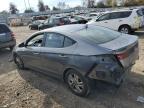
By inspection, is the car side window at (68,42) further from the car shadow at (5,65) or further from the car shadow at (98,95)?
the car shadow at (5,65)

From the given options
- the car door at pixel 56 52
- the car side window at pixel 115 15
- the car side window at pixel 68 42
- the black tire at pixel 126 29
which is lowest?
the black tire at pixel 126 29

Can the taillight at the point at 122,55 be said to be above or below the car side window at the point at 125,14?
above

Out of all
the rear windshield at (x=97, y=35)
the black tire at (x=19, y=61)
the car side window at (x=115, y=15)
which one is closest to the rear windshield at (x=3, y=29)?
the black tire at (x=19, y=61)

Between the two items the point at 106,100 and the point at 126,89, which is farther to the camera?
the point at 126,89

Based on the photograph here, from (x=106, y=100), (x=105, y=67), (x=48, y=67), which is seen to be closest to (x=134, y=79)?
(x=106, y=100)

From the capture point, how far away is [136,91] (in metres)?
5.32

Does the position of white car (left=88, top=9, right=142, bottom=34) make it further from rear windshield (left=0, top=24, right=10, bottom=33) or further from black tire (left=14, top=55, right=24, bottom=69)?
black tire (left=14, top=55, right=24, bottom=69)

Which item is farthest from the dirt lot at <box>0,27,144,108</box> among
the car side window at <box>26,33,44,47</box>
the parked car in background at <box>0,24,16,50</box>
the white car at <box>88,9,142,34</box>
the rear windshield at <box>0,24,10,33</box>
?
the white car at <box>88,9,142,34</box>

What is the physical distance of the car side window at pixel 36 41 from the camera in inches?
245

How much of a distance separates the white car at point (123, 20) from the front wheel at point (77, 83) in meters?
9.55

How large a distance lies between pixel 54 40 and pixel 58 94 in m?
1.37

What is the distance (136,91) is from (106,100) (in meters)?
0.83

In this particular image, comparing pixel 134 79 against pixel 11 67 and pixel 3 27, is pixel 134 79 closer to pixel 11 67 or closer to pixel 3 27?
pixel 11 67

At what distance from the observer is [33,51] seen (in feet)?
20.8
